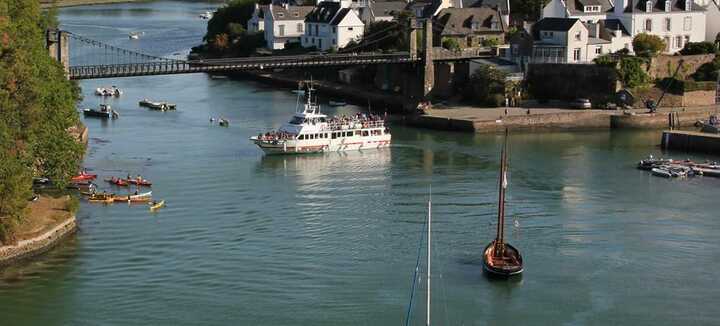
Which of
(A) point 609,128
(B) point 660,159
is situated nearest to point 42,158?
(B) point 660,159

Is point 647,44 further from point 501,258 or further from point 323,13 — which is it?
point 501,258

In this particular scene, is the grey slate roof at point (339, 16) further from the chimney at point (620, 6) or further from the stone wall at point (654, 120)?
the stone wall at point (654, 120)

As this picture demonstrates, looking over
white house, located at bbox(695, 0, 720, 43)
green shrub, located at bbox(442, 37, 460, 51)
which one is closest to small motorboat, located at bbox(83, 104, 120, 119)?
green shrub, located at bbox(442, 37, 460, 51)

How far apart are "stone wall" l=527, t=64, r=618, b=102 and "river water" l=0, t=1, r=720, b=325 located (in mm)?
4757

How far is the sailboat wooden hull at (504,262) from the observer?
105 feet

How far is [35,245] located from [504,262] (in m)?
12.9

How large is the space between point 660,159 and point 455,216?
536 inches

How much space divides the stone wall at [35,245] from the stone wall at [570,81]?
3072cm

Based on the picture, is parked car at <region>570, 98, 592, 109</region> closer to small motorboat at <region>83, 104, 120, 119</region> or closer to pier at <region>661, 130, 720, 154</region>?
pier at <region>661, 130, 720, 154</region>

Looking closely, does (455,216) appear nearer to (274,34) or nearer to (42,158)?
(42,158)

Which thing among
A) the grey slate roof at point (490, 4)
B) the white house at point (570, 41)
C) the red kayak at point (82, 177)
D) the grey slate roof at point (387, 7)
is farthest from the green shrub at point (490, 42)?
the red kayak at point (82, 177)

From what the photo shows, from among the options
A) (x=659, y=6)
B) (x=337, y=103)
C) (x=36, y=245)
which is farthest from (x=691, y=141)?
(x=36, y=245)

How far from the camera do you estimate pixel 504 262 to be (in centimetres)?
3278

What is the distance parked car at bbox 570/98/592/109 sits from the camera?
5991 centimetres
